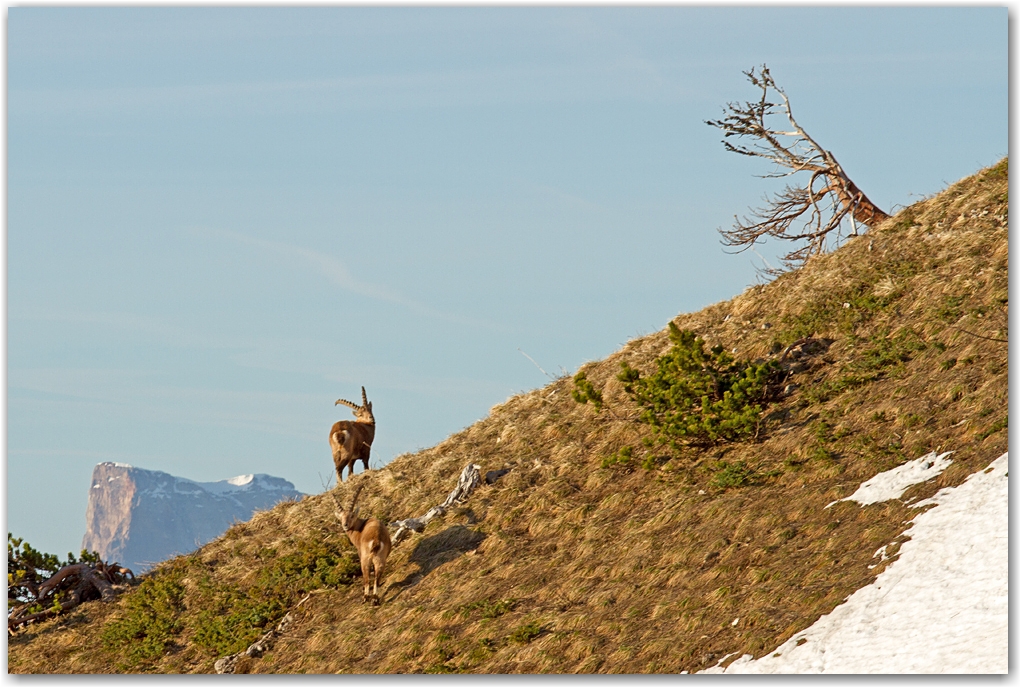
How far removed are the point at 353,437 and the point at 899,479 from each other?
13315 millimetres

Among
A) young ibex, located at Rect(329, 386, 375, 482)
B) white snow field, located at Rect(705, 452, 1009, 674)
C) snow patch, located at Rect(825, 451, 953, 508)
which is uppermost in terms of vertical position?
young ibex, located at Rect(329, 386, 375, 482)

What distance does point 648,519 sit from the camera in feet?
53.7

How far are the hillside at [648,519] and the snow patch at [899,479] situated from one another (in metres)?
0.19

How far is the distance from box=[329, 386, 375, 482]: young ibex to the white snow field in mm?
13924

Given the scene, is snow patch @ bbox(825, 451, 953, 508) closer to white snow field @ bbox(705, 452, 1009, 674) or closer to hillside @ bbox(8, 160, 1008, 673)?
hillside @ bbox(8, 160, 1008, 673)

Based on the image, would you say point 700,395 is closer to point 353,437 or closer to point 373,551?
point 373,551

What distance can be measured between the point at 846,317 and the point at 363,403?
1138cm

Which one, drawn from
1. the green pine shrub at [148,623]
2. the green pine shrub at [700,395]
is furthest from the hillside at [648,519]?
the green pine shrub at [700,395]

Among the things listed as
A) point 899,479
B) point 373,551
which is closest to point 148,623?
point 373,551

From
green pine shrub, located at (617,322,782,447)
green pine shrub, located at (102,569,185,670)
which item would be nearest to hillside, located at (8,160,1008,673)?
green pine shrub, located at (102,569,185,670)

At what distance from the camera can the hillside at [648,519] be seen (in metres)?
13.1

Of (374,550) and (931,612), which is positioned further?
(374,550)

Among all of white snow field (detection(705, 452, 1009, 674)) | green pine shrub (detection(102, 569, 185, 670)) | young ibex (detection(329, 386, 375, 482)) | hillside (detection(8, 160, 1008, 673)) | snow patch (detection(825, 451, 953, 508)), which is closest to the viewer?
white snow field (detection(705, 452, 1009, 674))

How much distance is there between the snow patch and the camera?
1381 centimetres
